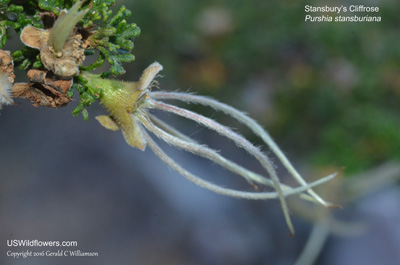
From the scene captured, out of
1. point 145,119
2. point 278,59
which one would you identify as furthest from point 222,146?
point 145,119

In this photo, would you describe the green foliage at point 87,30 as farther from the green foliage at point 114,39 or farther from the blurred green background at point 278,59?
the blurred green background at point 278,59

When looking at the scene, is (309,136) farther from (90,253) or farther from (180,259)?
(90,253)

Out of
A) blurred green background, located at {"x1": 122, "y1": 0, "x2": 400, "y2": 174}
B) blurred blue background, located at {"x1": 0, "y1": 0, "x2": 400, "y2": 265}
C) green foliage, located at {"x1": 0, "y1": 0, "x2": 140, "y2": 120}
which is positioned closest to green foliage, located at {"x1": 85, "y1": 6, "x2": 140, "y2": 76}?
green foliage, located at {"x1": 0, "y1": 0, "x2": 140, "y2": 120}

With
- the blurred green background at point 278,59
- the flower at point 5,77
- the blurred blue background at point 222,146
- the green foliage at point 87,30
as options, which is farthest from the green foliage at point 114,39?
the blurred green background at point 278,59

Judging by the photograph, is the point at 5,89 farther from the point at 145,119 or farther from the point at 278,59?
the point at 278,59

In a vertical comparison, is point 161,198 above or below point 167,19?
below

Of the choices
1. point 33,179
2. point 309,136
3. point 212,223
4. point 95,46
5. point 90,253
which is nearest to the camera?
point 95,46

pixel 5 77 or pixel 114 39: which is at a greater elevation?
pixel 114 39

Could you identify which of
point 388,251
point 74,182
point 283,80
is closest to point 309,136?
point 283,80
